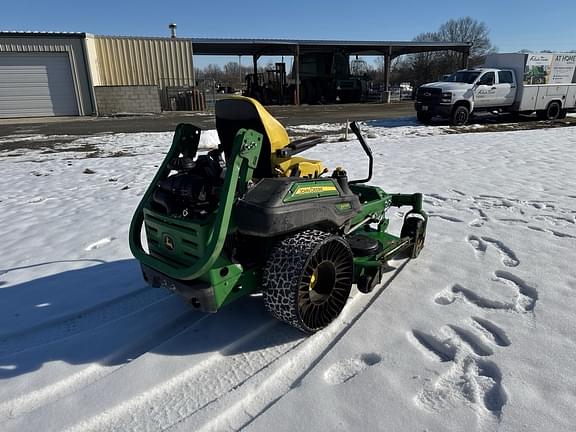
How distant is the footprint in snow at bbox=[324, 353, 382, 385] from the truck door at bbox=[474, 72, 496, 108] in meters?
14.8

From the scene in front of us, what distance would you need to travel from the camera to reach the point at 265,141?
305cm

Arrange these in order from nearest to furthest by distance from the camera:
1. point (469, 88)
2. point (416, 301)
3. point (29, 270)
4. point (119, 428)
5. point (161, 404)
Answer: point (119, 428) → point (161, 404) → point (416, 301) → point (29, 270) → point (469, 88)

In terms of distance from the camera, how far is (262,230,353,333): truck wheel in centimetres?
269

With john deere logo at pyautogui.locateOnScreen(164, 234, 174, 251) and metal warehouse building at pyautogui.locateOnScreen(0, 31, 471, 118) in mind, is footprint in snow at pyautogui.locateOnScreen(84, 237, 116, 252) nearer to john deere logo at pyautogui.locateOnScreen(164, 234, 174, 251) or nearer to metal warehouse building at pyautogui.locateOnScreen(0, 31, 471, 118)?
john deere logo at pyautogui.locateOnScreen(164, 234, 174, 251)

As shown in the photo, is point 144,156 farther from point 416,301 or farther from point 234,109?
point 416,301

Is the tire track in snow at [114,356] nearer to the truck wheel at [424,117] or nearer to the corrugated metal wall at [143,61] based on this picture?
the truck wheel at [424,117]

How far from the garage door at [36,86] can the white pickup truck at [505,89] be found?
657 inches

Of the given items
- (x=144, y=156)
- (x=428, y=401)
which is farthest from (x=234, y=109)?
(x=144, y=156)

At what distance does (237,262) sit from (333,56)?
1181 inches

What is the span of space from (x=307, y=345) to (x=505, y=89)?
1596 centimetres

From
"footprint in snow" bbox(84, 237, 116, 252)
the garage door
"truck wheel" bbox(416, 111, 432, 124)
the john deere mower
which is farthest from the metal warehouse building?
the john deere mower

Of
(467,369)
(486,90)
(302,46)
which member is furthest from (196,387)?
(302,46)

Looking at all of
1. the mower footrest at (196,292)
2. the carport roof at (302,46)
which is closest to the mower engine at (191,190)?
the mower footrest at (196,292)

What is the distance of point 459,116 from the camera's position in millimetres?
15195
